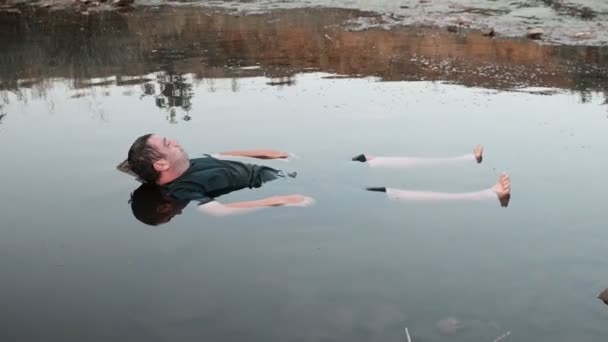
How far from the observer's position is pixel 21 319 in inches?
132

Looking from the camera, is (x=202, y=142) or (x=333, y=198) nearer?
(x=333, y=198)

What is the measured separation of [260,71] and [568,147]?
14.3 feet

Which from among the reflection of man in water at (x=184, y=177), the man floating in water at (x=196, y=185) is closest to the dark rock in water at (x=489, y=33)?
the man floating in water at (x=196, y=185)

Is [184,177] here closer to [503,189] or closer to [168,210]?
[168,210]

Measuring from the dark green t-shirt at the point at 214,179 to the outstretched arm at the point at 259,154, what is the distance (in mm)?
351

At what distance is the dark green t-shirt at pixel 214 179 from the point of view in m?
4.65

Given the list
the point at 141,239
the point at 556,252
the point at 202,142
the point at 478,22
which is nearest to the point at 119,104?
the point at 202,142

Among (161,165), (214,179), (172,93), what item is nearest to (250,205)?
(214,179)

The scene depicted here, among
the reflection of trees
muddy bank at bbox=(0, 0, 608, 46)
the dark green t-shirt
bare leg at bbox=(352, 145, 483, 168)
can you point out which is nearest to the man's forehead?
the dark green t-shirt

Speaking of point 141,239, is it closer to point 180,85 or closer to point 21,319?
point 21,319

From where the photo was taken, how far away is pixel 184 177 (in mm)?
4723

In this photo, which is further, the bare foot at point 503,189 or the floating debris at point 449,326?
the bare foot at point 503,189

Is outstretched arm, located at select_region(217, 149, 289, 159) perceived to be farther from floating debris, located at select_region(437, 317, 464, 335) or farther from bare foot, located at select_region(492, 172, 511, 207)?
floating debris, located at select_region(437, 317, 464, 335)

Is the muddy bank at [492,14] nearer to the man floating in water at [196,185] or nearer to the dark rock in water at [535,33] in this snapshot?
the dark rock in water at [535,33]
